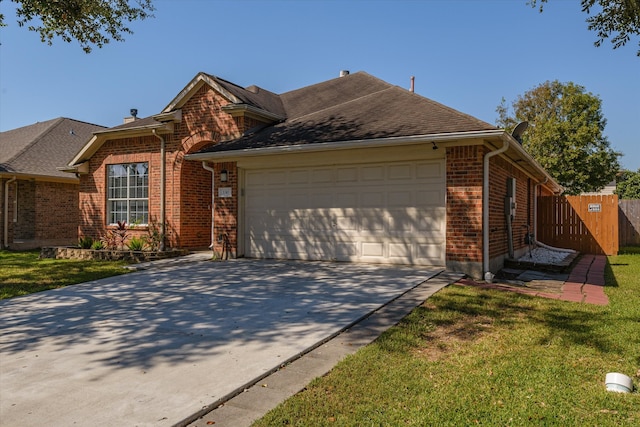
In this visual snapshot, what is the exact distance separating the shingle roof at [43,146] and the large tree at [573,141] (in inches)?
1049

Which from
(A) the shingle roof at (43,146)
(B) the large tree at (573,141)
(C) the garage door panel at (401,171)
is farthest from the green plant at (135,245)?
(B) the large tree at (573,141)

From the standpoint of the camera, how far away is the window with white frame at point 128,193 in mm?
14438

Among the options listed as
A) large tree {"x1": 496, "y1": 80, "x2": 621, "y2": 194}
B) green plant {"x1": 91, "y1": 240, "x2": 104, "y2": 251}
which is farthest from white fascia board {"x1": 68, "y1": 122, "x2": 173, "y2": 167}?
large tree {"x1": 496, "y1": 80, "x2": 621, "y2": 194}

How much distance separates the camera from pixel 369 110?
11.4 meters

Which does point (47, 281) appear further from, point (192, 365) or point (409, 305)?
point (409, 305)

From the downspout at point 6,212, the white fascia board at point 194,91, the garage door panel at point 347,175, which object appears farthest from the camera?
the downspout at point 6,212

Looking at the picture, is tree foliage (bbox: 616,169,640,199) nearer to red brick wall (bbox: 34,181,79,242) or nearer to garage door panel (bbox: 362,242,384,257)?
garage door panel (bbox: 362,242,384,257)

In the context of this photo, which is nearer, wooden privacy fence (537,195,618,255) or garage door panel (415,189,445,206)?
garage door panel (415,189,445,206)

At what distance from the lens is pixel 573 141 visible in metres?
26.9

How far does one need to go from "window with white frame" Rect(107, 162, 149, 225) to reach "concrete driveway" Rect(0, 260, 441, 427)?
5.87 meters

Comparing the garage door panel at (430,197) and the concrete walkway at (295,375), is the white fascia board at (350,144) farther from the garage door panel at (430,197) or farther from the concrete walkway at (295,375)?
the concrete walkway at (295,375)

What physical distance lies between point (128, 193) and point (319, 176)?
766 centimetres

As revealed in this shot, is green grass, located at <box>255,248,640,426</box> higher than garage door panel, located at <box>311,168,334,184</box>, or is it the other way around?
garage door panel, located at <box>311,168,334,184</box>

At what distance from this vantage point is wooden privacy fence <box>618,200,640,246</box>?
64.7ft
